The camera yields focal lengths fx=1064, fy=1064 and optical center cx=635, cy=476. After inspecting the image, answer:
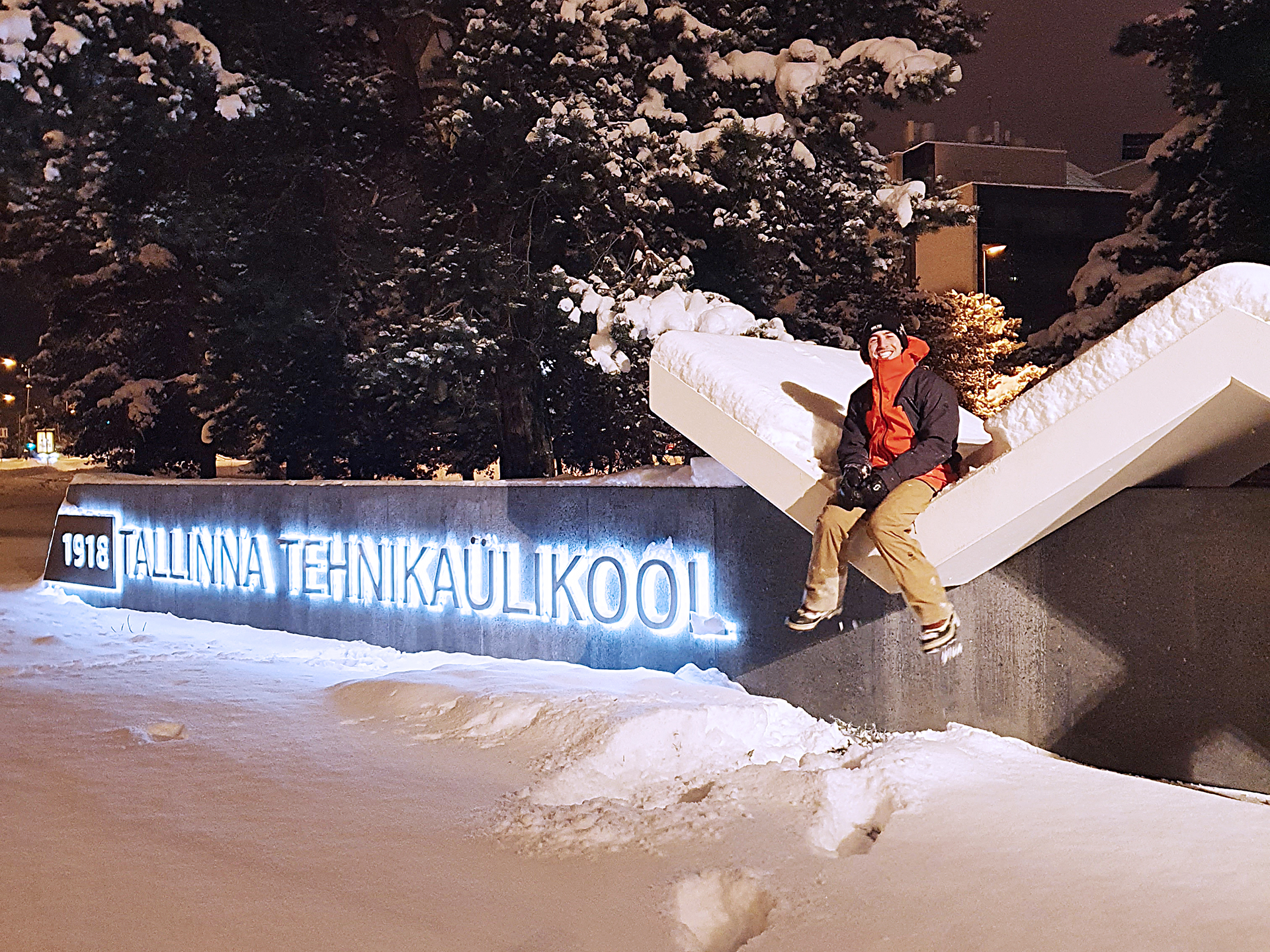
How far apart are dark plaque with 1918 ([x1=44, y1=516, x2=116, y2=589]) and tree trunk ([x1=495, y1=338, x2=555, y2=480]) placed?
5138 millimetres

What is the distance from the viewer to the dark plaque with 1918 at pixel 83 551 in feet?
43.3

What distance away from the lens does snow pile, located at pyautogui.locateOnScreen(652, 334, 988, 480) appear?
5.99 m

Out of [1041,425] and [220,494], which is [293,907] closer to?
[1041,425]

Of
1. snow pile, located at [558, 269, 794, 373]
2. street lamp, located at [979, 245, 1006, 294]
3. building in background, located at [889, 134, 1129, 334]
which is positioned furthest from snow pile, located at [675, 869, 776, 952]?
building in background, located at [889, 134, 1129, 334]

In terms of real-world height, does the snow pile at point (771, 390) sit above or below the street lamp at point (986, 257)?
below

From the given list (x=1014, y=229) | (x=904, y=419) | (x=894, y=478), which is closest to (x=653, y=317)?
(x=904, y=419)

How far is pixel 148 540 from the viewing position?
1260 cm

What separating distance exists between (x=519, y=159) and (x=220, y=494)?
529cm

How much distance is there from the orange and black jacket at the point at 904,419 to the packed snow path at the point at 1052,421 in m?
0.24

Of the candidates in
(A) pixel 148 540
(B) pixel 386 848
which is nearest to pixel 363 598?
(A) pixel 148 540

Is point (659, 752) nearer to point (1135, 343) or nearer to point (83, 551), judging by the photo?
point (1135, 343)

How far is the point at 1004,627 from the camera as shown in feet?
20.8

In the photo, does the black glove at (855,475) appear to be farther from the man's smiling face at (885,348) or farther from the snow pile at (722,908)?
the snow pile at (722,908)

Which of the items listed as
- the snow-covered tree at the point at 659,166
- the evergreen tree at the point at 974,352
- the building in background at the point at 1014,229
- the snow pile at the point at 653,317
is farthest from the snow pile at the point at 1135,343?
the building in background at the point at 1014,229
